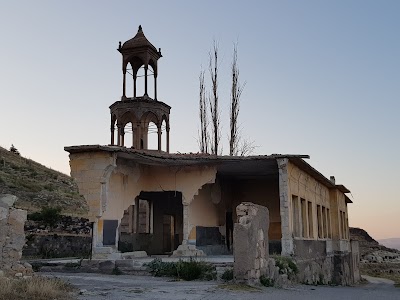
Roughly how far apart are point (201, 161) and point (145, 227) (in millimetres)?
5943

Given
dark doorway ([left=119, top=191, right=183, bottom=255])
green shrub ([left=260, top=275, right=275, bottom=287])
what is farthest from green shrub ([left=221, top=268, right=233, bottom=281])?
dark doorway ([left=119, top=191, right=183, bottom=255])

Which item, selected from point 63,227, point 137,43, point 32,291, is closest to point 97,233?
point 32,291

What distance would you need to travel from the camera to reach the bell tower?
22.9 metres

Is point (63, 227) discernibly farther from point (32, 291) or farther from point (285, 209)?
point (32, 291)

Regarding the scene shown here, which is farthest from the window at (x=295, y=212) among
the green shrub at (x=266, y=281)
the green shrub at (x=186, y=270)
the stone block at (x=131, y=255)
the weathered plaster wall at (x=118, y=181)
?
the green shrub at (x=186, y=270)

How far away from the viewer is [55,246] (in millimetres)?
23797

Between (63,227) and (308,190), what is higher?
(308,190)

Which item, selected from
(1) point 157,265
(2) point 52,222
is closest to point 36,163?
(2) point 52,222

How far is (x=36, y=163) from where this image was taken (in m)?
48.0

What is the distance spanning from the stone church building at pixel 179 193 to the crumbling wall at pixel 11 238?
4.16 m

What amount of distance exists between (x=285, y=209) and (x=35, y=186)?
2756 cm

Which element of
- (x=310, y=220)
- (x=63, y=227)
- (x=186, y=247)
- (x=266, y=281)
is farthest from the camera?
(x=63, y=227)

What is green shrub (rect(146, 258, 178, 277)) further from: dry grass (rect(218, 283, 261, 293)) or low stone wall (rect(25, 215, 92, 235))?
low stone wall (rect(25, 215, 92, 235))

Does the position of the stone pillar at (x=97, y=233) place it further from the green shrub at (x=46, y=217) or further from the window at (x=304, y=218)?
the green shrub at (x=46, y=217)
